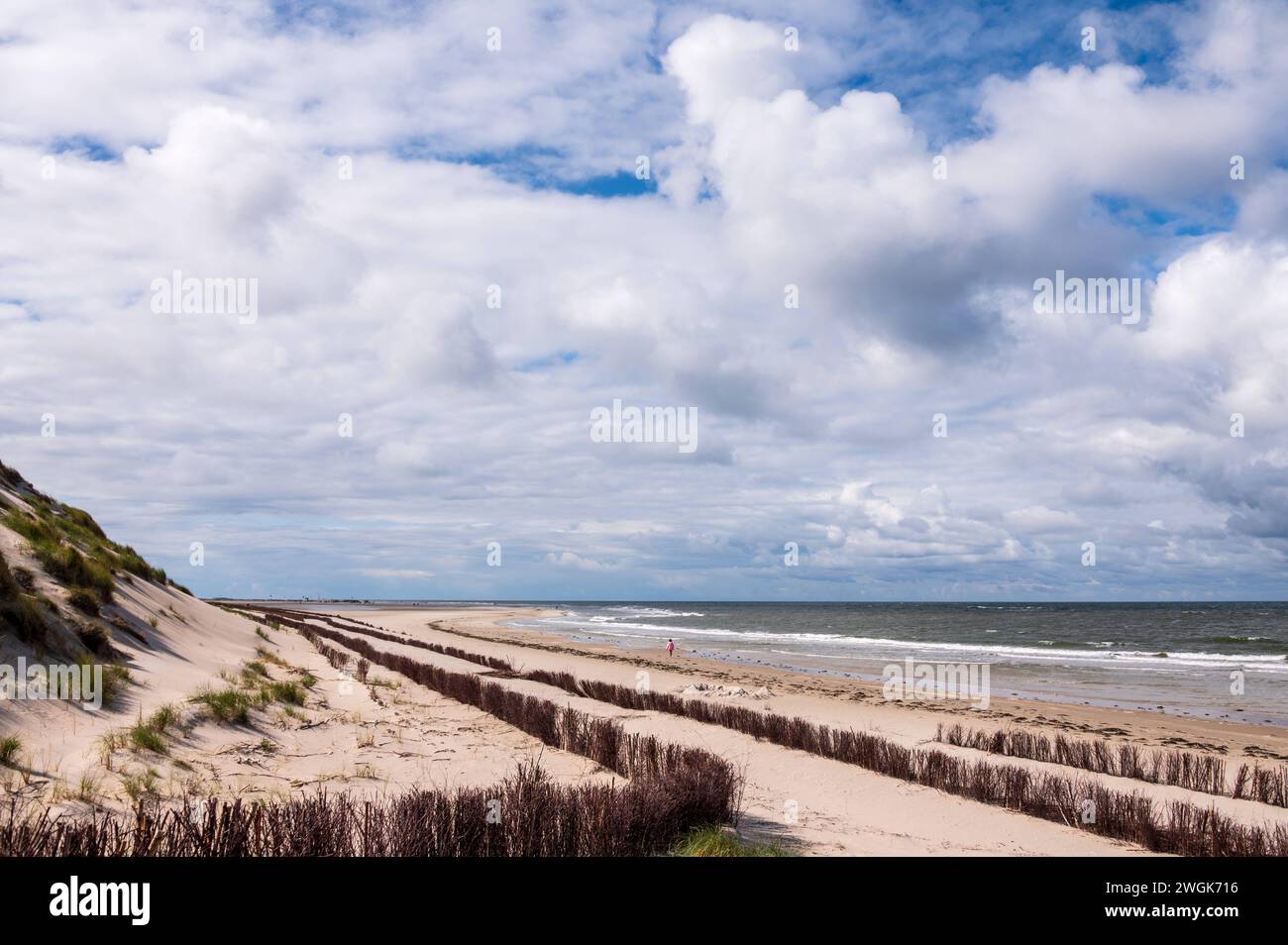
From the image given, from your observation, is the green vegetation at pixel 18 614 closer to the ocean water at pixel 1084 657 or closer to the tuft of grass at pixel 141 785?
the tuft of grass at pixel 141 785

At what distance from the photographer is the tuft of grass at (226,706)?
10906 mm

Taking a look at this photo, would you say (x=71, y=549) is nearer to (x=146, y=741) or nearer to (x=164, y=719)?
(x=164, y=719)

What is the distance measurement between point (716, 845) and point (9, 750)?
6.91 m

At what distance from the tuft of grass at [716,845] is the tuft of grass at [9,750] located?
645 centimetres

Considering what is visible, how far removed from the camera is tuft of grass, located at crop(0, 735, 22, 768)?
7301mm

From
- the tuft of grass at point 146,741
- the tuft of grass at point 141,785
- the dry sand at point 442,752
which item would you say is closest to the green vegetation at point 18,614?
the dry sand at point 442,752

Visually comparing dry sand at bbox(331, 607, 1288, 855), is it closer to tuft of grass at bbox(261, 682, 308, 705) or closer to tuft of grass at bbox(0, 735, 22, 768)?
tuft of grass at bbox(261, 682, 308, 705)

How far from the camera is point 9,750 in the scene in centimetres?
742

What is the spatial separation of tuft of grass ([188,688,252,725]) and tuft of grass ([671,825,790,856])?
7.50 metres
